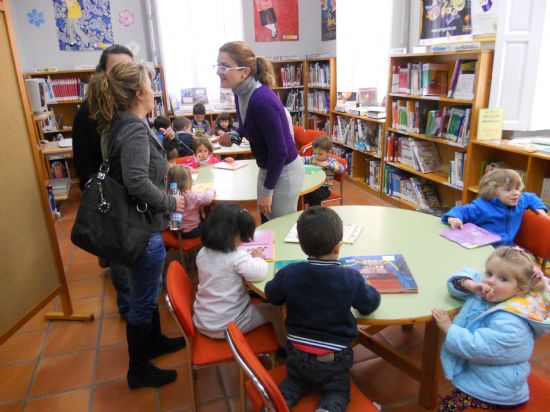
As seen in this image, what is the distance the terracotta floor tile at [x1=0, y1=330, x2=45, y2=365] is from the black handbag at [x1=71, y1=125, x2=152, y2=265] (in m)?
1.30

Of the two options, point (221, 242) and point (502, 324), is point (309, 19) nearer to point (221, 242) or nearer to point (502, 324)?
point (221, 242)

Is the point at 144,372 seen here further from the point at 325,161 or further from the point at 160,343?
the point at 325,161

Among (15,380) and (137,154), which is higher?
(137,154)

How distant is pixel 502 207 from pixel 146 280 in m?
1.88

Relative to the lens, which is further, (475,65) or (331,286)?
(475,65)

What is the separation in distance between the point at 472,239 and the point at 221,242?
3.74ft

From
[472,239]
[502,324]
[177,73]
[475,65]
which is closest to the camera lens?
[502,324]

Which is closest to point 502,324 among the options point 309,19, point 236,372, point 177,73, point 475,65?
point 236,372

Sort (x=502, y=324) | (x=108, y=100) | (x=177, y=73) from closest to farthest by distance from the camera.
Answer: (x=502, y=324)
(x=108, y=100)
(x=177, y=73)

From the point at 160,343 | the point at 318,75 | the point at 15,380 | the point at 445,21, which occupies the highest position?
the point at 445,21

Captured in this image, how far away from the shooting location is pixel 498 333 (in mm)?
1282

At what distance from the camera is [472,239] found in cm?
191

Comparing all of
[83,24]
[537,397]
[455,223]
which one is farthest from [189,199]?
[83,24]

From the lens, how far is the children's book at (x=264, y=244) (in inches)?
72.5
